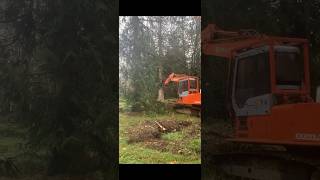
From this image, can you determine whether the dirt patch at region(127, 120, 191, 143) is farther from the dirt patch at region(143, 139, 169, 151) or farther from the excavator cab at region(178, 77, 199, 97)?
the excavator cab at region(178, 77, 199, 97)

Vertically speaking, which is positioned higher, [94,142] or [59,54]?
[59,54]

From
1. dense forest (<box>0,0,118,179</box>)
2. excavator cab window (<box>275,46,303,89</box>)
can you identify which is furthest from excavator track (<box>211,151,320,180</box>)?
dense forest (<box>0,0,118,179</box>)

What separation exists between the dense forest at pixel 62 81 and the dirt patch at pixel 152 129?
141 cm

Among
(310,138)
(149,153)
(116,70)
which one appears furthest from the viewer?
(149,153)

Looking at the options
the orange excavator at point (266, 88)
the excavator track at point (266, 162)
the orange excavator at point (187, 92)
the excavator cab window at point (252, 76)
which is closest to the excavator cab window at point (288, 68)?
the orange excavator at point (266, 88)

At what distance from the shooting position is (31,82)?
5.81 m

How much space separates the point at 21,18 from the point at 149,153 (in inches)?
108

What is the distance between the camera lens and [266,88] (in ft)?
18.2

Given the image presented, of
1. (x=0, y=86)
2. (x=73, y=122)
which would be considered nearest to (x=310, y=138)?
(x=73, y=122)

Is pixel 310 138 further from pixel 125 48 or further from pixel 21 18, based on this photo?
pixel 21 18

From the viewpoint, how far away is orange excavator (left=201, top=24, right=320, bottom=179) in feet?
17.7

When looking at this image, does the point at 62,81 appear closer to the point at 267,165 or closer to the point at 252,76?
the point at 252,76

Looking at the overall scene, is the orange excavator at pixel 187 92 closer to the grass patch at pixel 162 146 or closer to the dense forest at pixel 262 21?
the grass patch at pixel 162 146

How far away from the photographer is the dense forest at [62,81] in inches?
226
